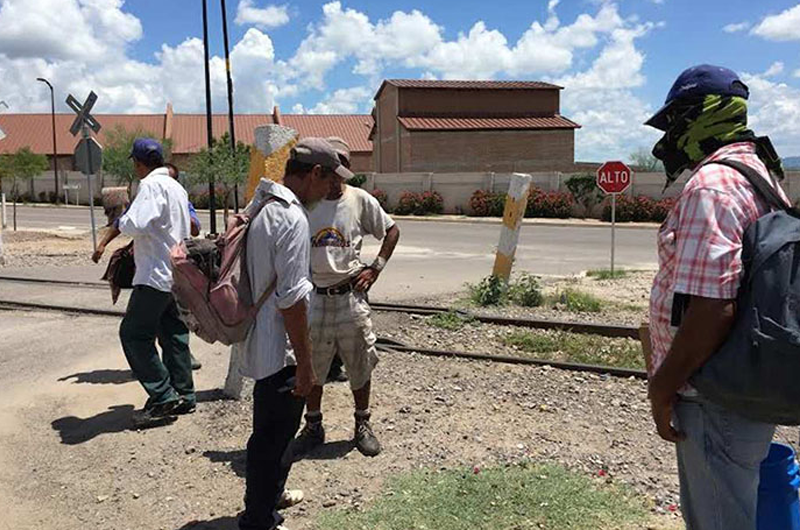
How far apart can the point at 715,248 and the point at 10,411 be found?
5198 millimetres

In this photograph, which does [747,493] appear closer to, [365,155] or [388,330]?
[388,330]

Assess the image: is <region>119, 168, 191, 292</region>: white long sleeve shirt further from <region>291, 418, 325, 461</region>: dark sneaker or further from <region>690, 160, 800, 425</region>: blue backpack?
<region>690, 160, 800, 425</region>: blue backpack

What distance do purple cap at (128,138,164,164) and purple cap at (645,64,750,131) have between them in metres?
3.66

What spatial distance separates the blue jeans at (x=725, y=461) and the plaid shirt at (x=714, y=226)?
1.27 ft

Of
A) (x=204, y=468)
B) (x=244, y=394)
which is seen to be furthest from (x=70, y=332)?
(x=204, y=468)

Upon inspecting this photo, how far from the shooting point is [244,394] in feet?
18.0

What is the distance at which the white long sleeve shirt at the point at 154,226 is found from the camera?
4566 millimetres

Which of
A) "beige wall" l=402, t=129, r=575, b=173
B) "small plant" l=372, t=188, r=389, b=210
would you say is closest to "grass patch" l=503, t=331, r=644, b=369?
"small plant" l=372, t=188, r=389, b=210

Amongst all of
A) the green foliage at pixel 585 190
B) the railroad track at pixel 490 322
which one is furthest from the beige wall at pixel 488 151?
the railroad track at pixel 490 322

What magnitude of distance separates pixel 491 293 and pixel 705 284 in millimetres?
7451

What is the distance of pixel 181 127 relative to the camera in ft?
227

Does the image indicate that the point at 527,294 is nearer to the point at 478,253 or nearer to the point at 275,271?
the point at 275,271

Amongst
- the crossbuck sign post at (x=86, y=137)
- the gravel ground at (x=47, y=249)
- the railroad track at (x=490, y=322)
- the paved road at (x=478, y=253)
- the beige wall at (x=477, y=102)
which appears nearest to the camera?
the railroad track at (x=490, y=322)

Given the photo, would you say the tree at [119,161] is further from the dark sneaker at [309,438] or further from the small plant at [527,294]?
the dark sneaker at [309,438]
